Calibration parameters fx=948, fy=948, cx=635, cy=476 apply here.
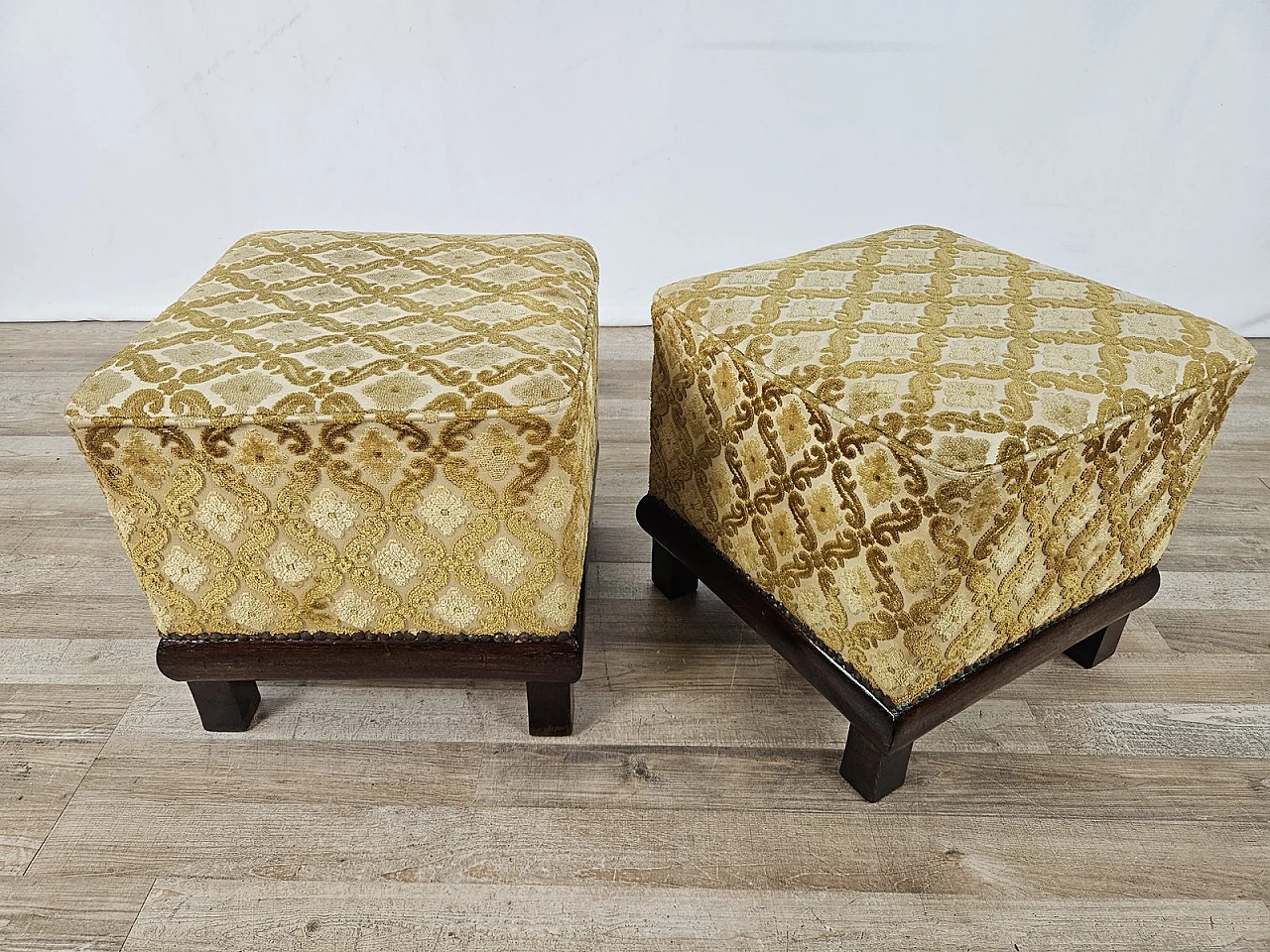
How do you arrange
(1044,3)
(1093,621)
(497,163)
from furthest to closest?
1. (497,163)
2. (1044,3)
3. (1093,621)

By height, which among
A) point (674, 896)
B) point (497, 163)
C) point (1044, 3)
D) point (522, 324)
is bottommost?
point (674, 896)

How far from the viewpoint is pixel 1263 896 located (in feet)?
3.03

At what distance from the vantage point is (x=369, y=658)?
1.02m

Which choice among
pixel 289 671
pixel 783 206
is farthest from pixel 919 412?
pixel 783 206

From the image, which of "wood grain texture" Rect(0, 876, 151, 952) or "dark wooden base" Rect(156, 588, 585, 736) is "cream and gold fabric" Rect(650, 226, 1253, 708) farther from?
"wood grain texture" Rect(0, 876, 151, 952)

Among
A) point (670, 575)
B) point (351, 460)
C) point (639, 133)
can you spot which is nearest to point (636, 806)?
point (670, 575)

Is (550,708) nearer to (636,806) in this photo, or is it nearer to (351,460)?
(636,806)

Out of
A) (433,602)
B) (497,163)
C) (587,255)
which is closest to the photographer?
(433,602)

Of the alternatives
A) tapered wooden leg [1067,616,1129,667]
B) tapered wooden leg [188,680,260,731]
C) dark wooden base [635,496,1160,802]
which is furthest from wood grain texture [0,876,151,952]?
tapered wooden leg [1067,616,1129,667]

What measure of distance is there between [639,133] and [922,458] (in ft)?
5.12

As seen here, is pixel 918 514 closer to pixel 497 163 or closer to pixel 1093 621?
pixel 1093 621

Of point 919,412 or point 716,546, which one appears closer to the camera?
point 919,412

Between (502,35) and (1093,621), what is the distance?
169 cm

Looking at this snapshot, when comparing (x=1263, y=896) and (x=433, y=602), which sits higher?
(x=433, y=602)
